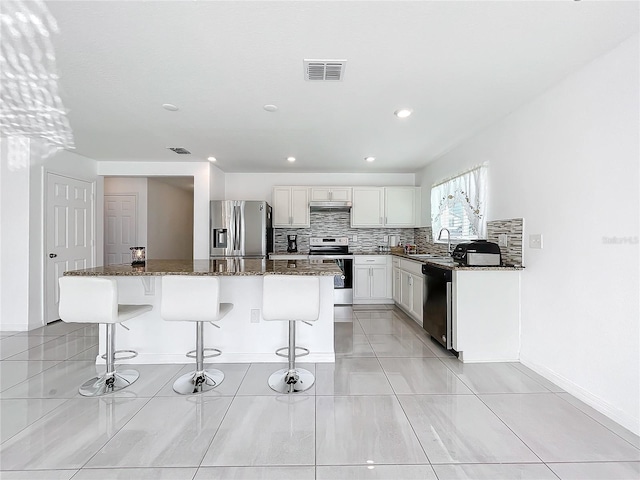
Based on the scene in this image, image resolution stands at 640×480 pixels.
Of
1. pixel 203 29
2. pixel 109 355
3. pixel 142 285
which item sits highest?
pixel 203 29

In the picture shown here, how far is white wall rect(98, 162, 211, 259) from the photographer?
17.0 feet

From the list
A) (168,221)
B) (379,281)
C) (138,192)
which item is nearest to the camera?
(379,281)

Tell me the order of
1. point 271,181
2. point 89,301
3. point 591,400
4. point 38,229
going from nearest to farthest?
point 591,400
point 89,301
point 38,229
point 271,181

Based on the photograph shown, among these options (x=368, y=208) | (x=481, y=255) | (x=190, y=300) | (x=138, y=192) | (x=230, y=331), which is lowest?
(x=230, y=331)

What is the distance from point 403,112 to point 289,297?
2004 millimetres

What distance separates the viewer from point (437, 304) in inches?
134

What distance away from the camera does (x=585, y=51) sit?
207cm

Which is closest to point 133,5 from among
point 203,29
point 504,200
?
point 203,29

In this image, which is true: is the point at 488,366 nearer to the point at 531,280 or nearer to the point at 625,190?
the point at 531,280

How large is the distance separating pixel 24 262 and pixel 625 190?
5951 mm

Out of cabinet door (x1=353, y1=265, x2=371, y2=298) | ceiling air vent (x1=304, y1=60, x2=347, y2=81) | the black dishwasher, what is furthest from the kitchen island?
cabinet door (x1=353, y1=265, x2=371, y2=298)

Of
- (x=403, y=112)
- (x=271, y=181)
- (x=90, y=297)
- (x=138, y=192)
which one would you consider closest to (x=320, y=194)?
(x=271, y=181)

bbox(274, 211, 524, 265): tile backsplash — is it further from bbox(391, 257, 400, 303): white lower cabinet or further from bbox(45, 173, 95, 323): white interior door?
bbox(45, 173, 95, 323): white interior door

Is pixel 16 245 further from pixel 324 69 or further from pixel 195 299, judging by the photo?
pixel 324 69
